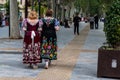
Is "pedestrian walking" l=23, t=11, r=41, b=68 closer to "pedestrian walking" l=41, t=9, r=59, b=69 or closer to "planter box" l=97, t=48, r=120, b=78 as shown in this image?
"pedestrian walking" l=41, t=9, r=59, b=69

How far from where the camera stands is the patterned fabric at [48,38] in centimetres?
1275

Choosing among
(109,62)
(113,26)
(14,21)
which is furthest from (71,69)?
(14,21)

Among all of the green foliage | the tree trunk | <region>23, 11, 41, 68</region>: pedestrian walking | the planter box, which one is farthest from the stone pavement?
the tree trunk

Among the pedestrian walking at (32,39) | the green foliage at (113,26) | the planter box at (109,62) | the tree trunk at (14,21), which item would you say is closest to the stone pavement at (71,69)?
the planter box at (109,62)

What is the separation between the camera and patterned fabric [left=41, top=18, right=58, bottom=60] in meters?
12.8

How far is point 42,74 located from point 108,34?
76.3 inches

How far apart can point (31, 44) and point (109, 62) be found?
264 centimetres

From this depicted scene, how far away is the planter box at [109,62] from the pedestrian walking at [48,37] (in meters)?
2.04

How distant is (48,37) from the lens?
41.9 ft

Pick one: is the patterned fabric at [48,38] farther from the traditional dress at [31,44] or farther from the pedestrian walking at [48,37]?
the traditional dress at [31,44]

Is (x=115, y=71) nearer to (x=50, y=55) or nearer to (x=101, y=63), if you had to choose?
(x=101, y=63)

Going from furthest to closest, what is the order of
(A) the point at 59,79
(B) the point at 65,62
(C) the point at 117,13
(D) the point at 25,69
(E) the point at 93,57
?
(E) the point at 93,57
(B) the point at 65,62
(D) the point at 25,69
(C) the point at 117,13
(A) the point at 59,79

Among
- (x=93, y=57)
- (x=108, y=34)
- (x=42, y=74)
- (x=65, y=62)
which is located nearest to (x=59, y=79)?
(x=42, y=74)

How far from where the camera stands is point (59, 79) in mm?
10766
